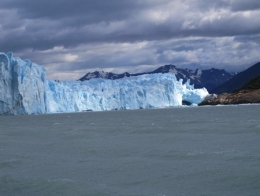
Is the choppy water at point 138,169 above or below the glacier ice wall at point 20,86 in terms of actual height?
below

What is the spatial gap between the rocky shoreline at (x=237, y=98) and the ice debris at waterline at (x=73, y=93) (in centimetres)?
312

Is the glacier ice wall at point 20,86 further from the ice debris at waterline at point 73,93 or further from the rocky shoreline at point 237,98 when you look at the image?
the rocky shoreline at point 237,98

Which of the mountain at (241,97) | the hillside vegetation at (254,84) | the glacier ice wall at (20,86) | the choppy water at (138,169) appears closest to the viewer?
the choppy water at (138,169)

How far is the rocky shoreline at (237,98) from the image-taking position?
3841 inches

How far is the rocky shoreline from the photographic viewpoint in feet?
320

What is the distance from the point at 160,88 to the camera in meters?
82.0

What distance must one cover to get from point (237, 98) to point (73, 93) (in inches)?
1643

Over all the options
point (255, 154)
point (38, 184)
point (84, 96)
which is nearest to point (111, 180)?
point (38, 184)

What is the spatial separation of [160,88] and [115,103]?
28.0 ft

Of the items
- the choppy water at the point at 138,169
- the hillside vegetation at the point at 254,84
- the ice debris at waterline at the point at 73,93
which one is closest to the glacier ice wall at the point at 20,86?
the ice debris at waterline at the point at 73,93

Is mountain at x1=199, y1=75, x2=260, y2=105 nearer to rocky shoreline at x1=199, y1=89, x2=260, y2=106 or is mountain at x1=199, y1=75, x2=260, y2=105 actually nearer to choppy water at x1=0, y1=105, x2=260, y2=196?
rocky shoreline at x1=199, y1=89, x2=260, y2=106

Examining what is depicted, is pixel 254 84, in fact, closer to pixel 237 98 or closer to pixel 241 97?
pixel 241 97

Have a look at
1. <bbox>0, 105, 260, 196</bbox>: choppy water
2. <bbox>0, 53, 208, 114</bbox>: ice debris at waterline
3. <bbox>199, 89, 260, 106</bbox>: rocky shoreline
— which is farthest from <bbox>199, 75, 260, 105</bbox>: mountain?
<bbox>0, 105, 260, 196</bbox>: choppy water

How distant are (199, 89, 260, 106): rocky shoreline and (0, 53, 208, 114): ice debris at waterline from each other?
3121 mm
